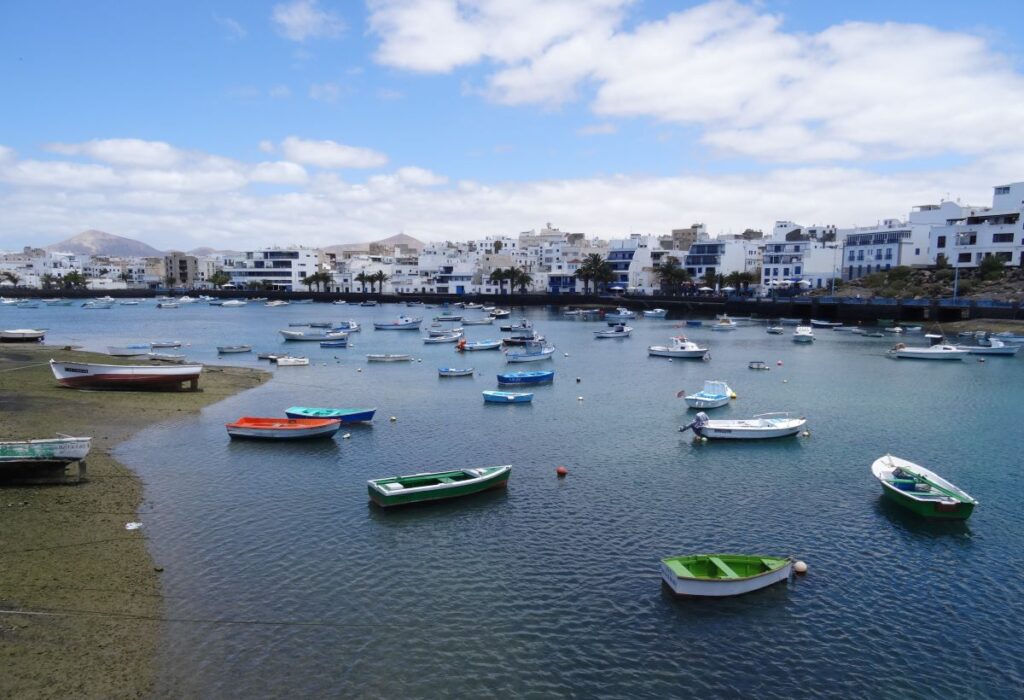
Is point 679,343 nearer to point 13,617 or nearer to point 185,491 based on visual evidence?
point 185,491

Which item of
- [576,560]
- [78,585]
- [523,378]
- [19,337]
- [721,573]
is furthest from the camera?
[19,337]

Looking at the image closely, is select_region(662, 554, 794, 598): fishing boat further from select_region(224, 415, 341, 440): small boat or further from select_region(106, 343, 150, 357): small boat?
select_region(106, 343, 150, 357): small boat

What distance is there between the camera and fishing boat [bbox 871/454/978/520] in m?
24.1

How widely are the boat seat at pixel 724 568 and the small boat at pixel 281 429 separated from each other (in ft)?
68.5

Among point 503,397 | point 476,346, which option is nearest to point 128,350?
point 476,346

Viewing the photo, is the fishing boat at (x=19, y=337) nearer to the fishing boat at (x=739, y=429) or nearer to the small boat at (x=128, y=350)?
the small boat at (x=128, y=350)

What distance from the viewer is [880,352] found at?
254 ft

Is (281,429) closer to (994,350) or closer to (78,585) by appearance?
(78,585)

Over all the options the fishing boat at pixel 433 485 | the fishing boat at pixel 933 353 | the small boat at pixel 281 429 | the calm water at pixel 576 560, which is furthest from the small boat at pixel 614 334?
the fishing boat at pixel 433 485

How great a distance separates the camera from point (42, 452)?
24047 millimetres

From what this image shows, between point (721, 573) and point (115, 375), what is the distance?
40.0 m

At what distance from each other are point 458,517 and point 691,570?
8634 millimetres

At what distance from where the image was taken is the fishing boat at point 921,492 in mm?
24109

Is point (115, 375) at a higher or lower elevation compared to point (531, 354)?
higher
